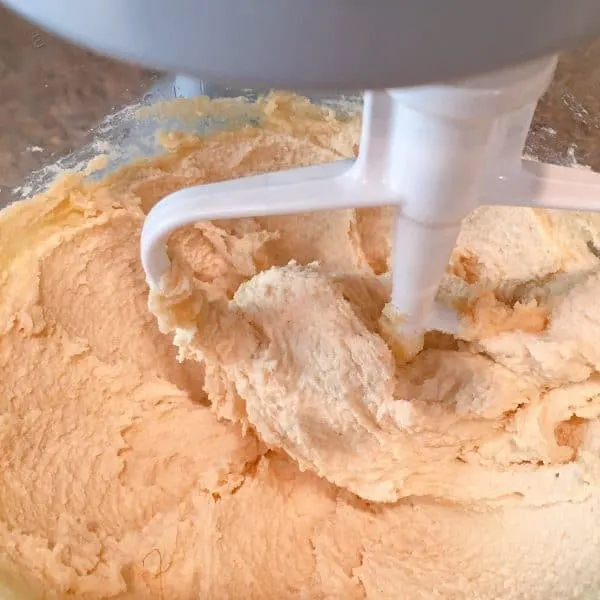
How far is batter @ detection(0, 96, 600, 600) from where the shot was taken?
63 cm

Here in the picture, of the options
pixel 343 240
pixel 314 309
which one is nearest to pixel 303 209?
pixel 314 309

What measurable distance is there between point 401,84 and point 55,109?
755 mm

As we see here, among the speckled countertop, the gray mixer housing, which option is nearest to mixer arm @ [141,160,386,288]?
the gray mixer housing

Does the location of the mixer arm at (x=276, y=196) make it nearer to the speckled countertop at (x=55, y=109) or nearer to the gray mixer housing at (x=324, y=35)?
the gray mixer housing at (x=324, y=35)

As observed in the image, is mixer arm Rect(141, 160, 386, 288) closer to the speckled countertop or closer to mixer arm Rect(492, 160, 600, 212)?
mixer arm Rect(492, 160, 600, 212)

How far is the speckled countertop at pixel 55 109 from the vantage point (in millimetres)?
872

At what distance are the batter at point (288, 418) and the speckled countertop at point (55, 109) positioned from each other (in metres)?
0.08

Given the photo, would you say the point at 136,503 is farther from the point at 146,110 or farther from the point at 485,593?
the point at 146,110

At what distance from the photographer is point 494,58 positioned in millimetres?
231

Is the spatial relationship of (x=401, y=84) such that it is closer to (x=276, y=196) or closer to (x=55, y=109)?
(x=276, y=196)

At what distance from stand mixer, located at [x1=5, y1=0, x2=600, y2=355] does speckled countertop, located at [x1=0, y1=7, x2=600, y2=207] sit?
36 centimetres

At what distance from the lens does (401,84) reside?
0.23 meters

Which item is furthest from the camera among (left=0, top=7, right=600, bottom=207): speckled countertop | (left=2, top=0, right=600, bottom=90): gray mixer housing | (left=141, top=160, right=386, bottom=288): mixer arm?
(left=0, top=7, right=600, bottom=207): speckled countertop

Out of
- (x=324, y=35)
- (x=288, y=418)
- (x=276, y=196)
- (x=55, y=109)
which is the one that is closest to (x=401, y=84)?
(x=324, y=35)
